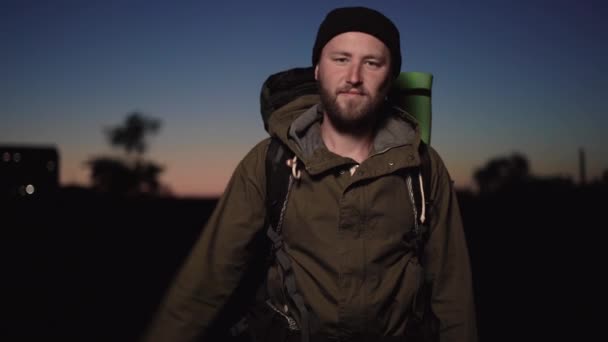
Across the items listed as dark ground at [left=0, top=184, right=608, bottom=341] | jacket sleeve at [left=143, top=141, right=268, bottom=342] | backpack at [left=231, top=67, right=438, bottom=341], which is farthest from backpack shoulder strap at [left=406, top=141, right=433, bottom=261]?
dark ground at [left=0, top=184, right=608, bottom=341]

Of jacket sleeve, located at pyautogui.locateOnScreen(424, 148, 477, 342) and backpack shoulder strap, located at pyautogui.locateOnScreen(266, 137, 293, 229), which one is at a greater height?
backpack shoulder strap, located at pyautogui.locateOnScreen(266, 137, 293, 229)

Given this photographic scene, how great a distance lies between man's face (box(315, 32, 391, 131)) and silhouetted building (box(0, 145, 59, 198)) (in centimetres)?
3149

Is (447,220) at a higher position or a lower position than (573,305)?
higher

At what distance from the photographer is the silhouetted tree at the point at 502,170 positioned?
90.1m

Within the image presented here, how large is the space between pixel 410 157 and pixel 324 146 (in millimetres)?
439

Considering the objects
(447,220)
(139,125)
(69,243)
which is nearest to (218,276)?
(447,220)

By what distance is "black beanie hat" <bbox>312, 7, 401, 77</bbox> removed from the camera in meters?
2.38

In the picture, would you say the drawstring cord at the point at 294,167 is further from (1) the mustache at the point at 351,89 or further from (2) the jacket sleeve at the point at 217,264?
(1) the mustache at the point at 351,89

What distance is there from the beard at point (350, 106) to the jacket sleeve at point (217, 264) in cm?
44

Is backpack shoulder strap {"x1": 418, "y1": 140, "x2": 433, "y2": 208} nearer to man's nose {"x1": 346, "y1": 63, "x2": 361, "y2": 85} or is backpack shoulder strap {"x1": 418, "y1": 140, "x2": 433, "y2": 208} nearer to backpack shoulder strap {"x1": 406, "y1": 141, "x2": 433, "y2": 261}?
backpack shoulder strap {"x1": 406, "y1": 141, "x2": 433, "y2": 261}

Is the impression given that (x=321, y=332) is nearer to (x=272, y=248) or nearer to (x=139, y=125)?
(x=272, y=248)

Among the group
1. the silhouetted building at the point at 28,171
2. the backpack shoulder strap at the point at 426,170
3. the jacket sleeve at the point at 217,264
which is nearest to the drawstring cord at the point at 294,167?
the jacket sleeve at the point at 217,264

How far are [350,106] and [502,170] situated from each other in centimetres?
9831

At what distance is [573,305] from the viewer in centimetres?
743
